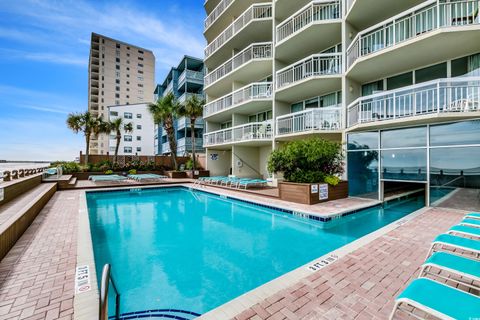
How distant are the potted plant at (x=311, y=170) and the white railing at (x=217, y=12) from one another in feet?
48.7

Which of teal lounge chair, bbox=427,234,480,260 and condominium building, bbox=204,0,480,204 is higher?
condominium building, bbox=204,0,480,204

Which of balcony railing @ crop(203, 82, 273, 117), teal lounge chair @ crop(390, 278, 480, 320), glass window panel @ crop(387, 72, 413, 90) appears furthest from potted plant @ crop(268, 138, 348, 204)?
teal lounge chair @ crop(390, 278, 480, 320)

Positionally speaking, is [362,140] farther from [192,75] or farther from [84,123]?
[84,123]

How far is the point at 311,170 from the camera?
9.76 m

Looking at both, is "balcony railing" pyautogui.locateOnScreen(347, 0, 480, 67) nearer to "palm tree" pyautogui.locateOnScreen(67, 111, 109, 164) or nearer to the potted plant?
the potted plant

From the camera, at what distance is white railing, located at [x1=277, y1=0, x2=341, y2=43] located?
439 inches

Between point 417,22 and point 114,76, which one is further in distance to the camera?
point 114,76

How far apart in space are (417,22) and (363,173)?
6420 millimetres

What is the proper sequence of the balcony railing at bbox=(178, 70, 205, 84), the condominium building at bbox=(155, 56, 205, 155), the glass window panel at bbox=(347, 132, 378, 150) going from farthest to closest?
the balcony railing at bbox=(178, 70, 205, 84), the condominium building at bbox=(155, 56, 205, 155), the glass window panel at bbox=(347, 132, 378, 150)

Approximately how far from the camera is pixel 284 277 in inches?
133

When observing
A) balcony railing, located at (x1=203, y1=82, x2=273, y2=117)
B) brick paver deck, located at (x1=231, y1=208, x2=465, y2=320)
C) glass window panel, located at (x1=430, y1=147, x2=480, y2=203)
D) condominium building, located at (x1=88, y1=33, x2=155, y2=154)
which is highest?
condominium building, located at (x1=88, y1=33, x2=155, y2=154)

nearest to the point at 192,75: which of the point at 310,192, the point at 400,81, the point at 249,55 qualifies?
the point at 249,55

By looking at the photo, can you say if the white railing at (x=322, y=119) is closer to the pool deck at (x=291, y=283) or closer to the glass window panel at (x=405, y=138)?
the glass window panel at (x=405, y=138)

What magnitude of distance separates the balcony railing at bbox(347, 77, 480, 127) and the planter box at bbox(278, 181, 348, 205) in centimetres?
309
